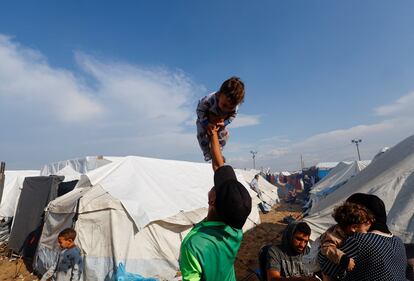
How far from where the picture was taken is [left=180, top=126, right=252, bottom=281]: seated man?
1525 millimetres

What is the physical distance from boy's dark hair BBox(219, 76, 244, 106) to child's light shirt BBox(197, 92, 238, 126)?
0.21 metres

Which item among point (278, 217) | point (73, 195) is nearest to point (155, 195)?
point (73, 195)

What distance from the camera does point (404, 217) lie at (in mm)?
5211

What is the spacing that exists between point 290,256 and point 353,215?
158 cm

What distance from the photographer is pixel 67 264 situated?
4918 millimetres

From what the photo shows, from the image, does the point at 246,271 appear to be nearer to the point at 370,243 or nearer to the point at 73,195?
the point at 73,195

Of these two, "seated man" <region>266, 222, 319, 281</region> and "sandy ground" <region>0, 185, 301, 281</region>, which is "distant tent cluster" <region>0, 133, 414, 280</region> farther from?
"seated man" <region>266, 222, 319, 281</region>

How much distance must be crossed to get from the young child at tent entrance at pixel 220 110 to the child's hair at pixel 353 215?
1313 mm

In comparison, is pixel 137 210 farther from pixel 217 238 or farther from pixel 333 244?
pixel 217 238

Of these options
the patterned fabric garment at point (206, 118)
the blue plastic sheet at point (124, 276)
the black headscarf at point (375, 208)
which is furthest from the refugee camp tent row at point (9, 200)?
the black headscarf at point (375, 208)

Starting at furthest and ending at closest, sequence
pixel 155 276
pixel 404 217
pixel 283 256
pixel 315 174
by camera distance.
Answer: pixel 315 174 → pixel 155 276 → pixel 404 217 → pixel 283 256

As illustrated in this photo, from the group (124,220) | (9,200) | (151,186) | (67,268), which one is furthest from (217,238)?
(9,200)

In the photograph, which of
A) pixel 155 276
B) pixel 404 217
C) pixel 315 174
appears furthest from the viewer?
pixel 315 174

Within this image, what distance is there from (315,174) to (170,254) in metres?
25.2
